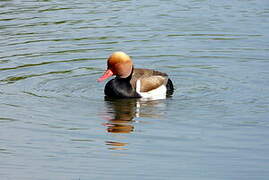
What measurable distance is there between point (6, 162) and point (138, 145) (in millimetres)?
1760

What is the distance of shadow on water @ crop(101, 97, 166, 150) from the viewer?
10.8 metres

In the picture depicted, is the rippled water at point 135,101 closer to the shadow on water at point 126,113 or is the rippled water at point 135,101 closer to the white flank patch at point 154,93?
the shadow on water at point 126,113

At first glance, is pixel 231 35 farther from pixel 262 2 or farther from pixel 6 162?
pixel 6 162

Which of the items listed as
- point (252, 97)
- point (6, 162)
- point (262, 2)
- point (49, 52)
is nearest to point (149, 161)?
point (6, 162)

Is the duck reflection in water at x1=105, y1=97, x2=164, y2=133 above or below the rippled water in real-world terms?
below

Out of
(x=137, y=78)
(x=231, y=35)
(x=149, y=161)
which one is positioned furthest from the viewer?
(x=231, y=35)

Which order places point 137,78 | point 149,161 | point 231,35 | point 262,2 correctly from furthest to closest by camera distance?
point 262,2 → point 231,35 → point 137,78 → point 149,161

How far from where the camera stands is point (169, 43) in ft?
53.5

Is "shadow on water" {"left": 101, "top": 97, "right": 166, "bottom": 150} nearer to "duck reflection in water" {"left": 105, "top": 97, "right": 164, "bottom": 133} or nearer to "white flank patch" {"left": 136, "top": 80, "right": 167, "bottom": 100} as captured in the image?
"duck reflection in water" {"left": 105, "top": 97, "right": 164, "bottom": 133}

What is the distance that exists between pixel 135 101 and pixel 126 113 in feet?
3.04

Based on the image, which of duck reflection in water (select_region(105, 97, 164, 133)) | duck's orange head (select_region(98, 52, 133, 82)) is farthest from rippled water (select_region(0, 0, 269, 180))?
duck's orange head (select_region(98, 52, 133, 82))

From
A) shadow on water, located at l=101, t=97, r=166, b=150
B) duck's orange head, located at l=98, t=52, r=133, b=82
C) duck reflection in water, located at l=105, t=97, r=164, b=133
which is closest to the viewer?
shadow on water, located at l=101, t=97, r=166, b=150

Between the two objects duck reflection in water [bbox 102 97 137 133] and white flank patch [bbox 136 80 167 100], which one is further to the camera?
white flank patch [bbox 136 80 167 100]

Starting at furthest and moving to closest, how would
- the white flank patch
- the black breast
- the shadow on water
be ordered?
the white flank patch, the black breast, the shadow on water
